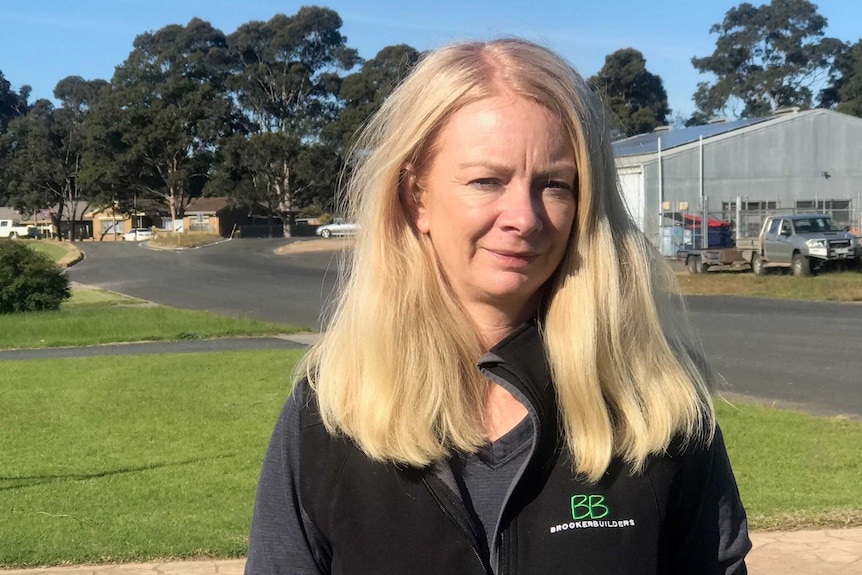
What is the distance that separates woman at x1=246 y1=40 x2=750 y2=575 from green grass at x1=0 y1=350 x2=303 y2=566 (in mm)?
3740

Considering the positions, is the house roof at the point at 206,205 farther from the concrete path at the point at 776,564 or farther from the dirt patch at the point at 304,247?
the concrete path at the point at 776,564

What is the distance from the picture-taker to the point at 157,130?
73438 millimetres

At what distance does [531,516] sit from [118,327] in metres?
17.3

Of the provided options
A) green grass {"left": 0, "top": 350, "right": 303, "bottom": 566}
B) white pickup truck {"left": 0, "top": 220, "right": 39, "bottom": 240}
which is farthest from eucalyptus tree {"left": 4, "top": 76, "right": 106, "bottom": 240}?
green grass {"left": 0, "top": 350, "right": 303, "bottom": 566}

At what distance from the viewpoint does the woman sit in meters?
1.59

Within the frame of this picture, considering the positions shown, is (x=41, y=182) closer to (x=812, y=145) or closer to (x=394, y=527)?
(x=812, y=145)

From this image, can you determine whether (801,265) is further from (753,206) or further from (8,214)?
(8,214)

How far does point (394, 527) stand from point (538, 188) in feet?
2.16

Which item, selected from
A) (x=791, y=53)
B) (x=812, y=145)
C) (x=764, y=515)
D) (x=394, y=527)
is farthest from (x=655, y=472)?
(x=791, y=53)

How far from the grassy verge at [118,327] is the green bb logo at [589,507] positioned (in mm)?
15593

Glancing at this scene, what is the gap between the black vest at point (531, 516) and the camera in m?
1.56

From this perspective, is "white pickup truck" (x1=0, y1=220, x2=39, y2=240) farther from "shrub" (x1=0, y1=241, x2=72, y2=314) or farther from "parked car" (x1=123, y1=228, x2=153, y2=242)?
"shrub" (x1=0, y1=241, x2=72, y2=314)

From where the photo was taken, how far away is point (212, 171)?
7638cm

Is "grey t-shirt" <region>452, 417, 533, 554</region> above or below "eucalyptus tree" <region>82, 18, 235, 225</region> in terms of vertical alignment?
below
